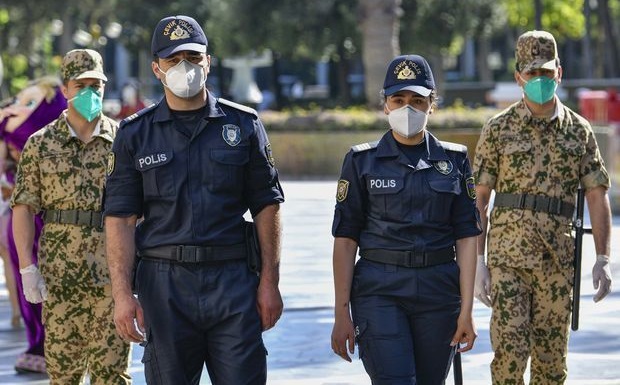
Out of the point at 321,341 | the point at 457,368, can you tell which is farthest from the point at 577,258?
the point at 321,341

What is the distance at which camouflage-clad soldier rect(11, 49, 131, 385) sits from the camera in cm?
683

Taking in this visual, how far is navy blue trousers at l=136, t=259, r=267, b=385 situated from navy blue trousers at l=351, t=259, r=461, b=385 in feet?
1.65

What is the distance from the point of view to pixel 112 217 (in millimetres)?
5395

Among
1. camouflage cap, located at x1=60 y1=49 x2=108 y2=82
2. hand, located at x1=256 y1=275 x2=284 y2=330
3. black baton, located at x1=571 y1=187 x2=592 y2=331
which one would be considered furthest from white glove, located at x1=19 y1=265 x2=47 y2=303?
black baton, located at x1=571 y1=187 x2=592 y2=331

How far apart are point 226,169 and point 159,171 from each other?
24 cm

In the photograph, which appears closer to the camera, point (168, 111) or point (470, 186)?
point (168, 111)

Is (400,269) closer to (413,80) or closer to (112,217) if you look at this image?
(413,80)

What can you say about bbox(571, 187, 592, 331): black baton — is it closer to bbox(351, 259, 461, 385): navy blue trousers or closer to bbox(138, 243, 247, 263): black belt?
bbox(351, 259, 461, 385): navy blue trousers

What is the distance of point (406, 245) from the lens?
18.5 feet

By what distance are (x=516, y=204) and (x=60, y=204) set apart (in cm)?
211

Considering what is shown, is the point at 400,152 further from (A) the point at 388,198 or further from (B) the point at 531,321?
(B) the point at 531,321

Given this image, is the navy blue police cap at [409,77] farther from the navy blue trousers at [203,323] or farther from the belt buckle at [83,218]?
the belt buckle at [83,218]

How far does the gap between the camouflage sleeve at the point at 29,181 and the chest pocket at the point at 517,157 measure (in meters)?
2.16

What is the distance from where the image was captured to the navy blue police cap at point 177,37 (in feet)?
17.7
